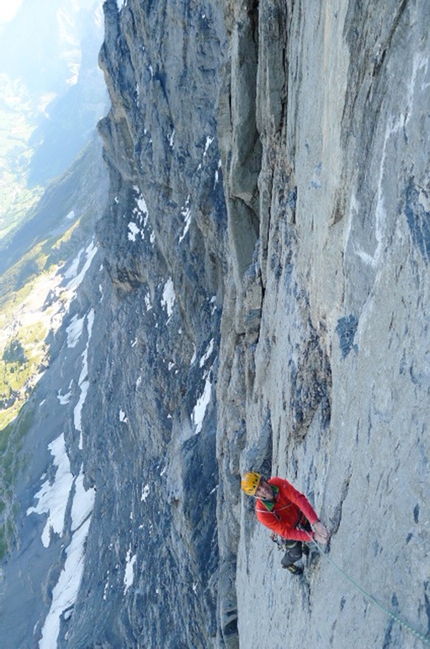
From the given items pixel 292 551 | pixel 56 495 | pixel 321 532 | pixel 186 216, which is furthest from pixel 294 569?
pixel 56 495

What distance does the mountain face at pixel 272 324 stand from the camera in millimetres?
6785

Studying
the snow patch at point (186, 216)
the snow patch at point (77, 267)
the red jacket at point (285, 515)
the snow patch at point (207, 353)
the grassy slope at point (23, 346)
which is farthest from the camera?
the snow patch at point (77, 267)

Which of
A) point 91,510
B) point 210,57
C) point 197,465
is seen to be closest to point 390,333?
point 197,465

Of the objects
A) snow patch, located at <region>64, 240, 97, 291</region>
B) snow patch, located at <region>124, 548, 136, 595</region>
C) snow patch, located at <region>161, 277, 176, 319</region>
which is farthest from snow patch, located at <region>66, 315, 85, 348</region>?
snow patch, located at <region>124, 548, 136, 595</region>

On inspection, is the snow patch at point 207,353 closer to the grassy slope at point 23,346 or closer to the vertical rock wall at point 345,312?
the vertical rock wall at point 345,312

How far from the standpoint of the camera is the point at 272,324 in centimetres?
1498

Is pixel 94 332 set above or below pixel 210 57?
below

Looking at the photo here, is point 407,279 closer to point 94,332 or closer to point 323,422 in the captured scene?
point 323,422

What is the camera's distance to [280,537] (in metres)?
9.92

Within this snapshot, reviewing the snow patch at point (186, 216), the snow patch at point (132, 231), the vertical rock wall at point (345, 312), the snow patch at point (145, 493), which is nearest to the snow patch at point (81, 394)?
the snow patch at point (132, 231)

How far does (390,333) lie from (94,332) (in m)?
71.9

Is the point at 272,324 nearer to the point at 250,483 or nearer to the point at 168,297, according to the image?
the point at 250,483

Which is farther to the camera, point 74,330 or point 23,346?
point 23,346

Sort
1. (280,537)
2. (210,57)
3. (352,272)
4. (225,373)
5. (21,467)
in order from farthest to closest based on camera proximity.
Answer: (21,467), (210,57), (225,373), (280,537), (352,272)
